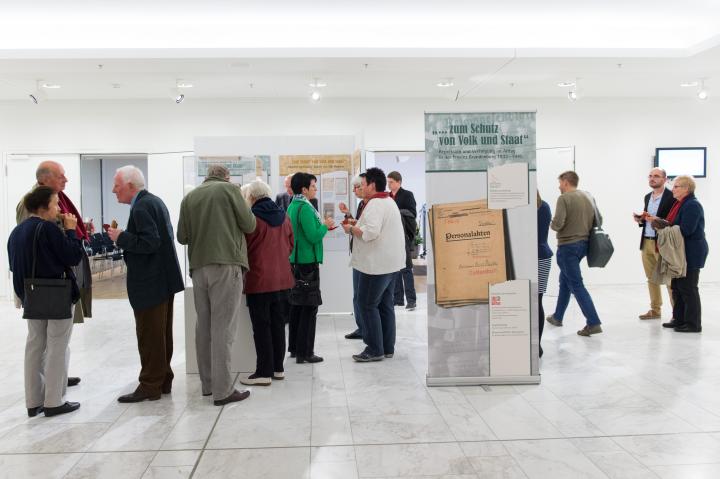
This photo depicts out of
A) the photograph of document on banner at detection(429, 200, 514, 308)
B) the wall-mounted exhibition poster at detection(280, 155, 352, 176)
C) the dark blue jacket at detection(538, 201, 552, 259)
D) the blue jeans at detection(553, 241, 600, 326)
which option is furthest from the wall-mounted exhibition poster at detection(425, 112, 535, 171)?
the wall-mounted exhibition poster at detection(280, 155, 352, 176)

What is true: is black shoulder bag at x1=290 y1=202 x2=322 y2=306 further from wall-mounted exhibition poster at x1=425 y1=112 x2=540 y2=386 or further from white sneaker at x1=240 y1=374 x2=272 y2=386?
wall-mounted exhibition poster at x1=425 y1=112 x2=540 y2=386

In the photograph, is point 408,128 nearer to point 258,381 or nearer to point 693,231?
point 693,231

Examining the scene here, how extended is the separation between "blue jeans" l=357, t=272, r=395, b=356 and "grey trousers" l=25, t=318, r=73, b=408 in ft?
7.16

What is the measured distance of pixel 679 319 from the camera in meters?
6.83

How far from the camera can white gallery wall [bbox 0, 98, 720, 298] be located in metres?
10.0

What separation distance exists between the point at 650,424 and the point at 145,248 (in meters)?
3.25

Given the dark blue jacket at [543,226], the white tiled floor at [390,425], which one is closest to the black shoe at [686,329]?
the white tiled floor at [390,425]

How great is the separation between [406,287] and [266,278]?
3722mm

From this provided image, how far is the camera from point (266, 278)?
472cm

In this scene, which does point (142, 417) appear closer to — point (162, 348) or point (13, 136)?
point (162, 348)

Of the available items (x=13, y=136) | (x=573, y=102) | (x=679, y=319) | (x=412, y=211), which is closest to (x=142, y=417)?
(x=412, y=211)

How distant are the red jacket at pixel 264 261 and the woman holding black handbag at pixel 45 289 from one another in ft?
3.67

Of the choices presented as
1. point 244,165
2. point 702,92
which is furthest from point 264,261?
point 702,92

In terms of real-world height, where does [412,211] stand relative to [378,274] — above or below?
above
